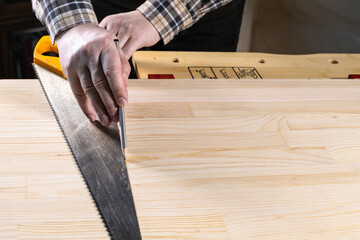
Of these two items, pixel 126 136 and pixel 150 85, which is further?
pixel 150 85

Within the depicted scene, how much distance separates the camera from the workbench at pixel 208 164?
2.21 ft

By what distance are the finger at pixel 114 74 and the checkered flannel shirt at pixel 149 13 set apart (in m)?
0.18

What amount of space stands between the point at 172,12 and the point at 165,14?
0.08ft

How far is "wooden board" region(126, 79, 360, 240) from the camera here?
0.68 metres

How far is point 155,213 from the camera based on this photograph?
0.69 metres

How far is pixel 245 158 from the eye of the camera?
82 cm

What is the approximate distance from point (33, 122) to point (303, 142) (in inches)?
22.6

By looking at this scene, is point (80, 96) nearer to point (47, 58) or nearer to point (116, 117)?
point (116, 117)

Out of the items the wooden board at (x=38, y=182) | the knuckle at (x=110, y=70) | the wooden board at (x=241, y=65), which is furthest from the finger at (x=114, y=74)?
the wooden board at (x=241, y=65)

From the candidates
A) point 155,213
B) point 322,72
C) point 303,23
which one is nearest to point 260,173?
point 155,213

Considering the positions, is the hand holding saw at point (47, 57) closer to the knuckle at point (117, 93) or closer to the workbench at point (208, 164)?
the workbench at point (208, 164)

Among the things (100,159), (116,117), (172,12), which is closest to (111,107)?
(116,117)

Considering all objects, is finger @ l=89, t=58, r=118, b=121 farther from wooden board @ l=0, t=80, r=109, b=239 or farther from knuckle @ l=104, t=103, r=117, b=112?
wooden board @ l=0, t=80, r=109, b=239

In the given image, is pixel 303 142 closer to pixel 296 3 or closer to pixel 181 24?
pixel 181 24
